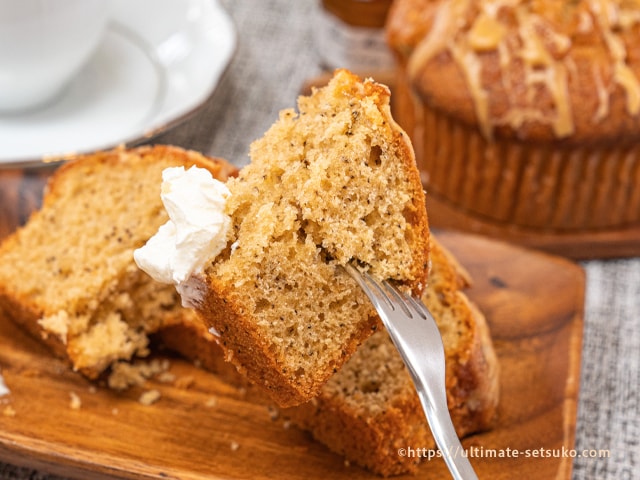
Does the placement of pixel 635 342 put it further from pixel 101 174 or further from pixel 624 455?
pixel 101 174

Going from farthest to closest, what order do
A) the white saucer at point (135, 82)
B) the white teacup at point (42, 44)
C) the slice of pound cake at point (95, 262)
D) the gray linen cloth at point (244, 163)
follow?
the white saucer at point (135, 82) < the white teacup at point (42, 44) < the gray linen cloth at point (244, 163) < the slice of pound cake at point (95, 262)

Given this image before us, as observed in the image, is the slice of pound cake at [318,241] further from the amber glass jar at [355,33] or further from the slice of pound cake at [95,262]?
the amber glass jar at [355,33]

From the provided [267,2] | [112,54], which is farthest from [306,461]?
[267,2]

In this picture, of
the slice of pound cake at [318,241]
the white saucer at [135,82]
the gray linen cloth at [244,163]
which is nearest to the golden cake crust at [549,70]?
the gray linen cloth at [244,163]

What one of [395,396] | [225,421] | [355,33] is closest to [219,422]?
[225,421]

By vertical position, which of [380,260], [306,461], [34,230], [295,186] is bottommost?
[306,461]

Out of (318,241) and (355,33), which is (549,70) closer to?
(355,33)

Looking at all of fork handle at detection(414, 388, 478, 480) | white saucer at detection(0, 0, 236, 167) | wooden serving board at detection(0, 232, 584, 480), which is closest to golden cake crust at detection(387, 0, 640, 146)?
wooden serving board at detection(0, 232, 584, 480)
